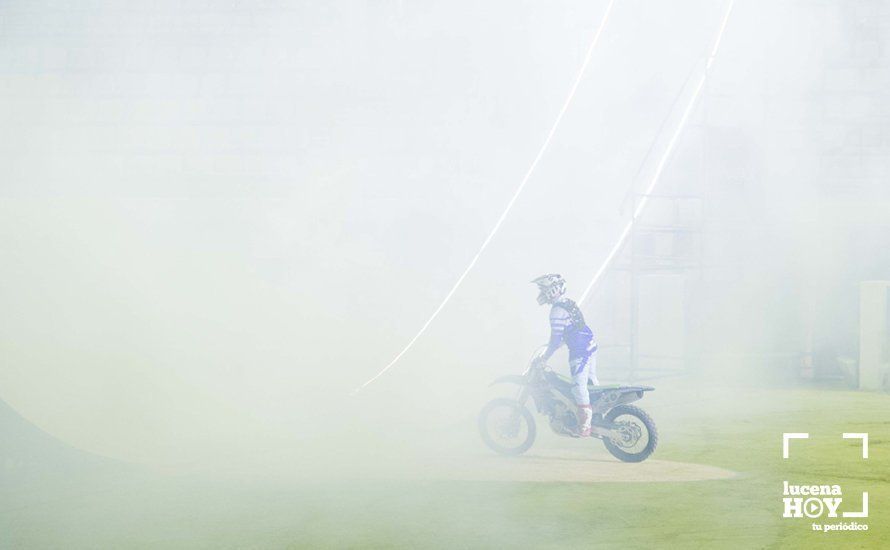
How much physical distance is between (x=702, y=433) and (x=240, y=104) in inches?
183

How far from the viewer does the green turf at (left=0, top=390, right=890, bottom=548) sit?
17.2ft

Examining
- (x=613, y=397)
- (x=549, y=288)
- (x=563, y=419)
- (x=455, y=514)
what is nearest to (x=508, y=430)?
(x=563, y=419)

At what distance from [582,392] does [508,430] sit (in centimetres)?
53

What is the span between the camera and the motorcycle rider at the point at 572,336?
23.3 feet

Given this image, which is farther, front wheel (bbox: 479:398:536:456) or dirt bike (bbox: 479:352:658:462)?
front wheel (bbox: 479:398:536:456)

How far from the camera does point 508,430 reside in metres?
7.45

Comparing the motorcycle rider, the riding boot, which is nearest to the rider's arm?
the motorcycle rider

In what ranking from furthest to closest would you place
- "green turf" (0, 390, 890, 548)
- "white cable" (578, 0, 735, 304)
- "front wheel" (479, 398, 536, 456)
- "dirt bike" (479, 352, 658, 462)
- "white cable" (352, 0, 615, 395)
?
"white cable" (578, 0, 735, 304)
"white cable" (352, 0, 615, 395)
"front wheel" (479, 398, 536, 456)
"dirt bike" (479, 352, 658, 462)
"green turf" (0, 390, 890, 548)

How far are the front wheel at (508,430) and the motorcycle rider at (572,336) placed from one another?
14.4 inches

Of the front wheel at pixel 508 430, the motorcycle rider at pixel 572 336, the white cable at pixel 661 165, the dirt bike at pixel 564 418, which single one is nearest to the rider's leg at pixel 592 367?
the motorcycle rider at pixel 572 336

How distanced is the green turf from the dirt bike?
0.44 meters

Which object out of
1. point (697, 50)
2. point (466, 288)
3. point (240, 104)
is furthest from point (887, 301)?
point (240, 104)

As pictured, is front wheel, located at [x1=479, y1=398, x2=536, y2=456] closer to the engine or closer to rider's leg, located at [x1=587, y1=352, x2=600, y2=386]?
the engine

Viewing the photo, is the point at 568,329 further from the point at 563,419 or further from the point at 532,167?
the point at 532,167
